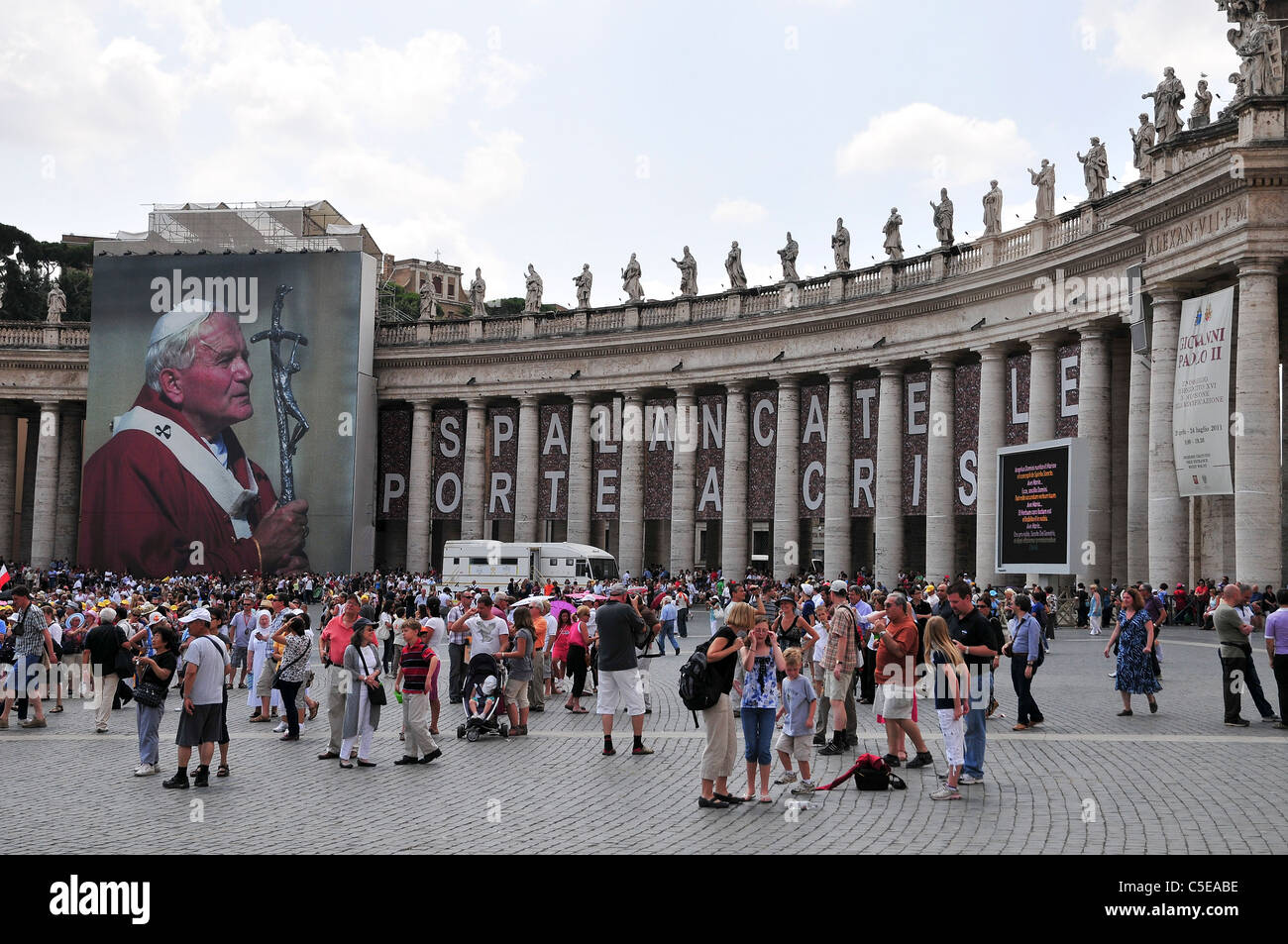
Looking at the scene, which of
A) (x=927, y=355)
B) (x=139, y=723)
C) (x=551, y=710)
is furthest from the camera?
(x=927, y=355)

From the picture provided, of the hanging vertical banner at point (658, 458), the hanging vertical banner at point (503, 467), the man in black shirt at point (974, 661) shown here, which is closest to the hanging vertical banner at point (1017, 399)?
the hanging vertical banner at point (658, 458)

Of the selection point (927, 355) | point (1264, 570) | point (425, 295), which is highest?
point (425, 295)

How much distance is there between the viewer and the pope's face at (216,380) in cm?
6238

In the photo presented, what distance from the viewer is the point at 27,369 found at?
68.2m

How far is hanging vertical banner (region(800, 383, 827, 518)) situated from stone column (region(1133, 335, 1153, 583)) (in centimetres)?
1579

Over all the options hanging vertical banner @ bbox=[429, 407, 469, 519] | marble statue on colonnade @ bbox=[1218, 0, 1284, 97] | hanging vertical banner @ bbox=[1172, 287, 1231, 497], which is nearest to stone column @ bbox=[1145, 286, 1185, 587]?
hanging vertical banner @ bbox=[1172, 287, 1231, 497]

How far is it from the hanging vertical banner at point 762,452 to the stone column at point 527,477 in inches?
474

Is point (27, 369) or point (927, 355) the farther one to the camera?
point (27, 369)

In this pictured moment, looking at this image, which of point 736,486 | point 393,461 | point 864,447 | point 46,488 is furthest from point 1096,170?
point 46,488

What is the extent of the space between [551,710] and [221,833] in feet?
34.0

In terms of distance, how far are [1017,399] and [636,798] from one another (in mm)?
31565
